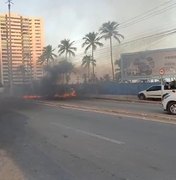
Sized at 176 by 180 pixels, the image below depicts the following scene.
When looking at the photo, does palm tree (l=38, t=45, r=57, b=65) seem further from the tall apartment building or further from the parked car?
the parked car

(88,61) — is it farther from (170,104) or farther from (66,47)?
(170,104)

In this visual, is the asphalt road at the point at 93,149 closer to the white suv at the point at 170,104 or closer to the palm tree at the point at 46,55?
the white suv at the point at 170,104

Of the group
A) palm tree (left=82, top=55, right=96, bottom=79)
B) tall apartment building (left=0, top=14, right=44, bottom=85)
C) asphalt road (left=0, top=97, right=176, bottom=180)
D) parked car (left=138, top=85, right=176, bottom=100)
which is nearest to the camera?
asphalt road (left=0, top=97, right=176, bottom=180)

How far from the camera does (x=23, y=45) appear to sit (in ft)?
291

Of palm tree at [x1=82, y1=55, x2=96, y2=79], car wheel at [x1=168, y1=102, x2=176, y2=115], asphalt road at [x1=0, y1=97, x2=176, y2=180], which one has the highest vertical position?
palm tree at [x1=82, y1=55, x2=96, y2=79]

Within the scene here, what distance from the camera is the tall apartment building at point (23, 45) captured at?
279 ft

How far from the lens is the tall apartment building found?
3349 inches

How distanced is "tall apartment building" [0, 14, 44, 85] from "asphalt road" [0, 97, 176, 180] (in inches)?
2699

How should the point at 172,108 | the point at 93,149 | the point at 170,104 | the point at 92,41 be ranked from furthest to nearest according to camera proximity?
1. the point at 92,41
2. the point at 170,104
3. the point at 172,108
4. the point at 93,149

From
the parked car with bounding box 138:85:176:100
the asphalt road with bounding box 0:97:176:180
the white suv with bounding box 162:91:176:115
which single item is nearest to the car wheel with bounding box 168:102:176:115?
the white suv with bounding box 162:91:176:115

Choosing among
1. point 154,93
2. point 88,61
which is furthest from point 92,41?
point 154,93

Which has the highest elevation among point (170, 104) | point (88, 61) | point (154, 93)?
point (88, 61)

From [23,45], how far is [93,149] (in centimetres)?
8050

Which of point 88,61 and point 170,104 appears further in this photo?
point 88,61
